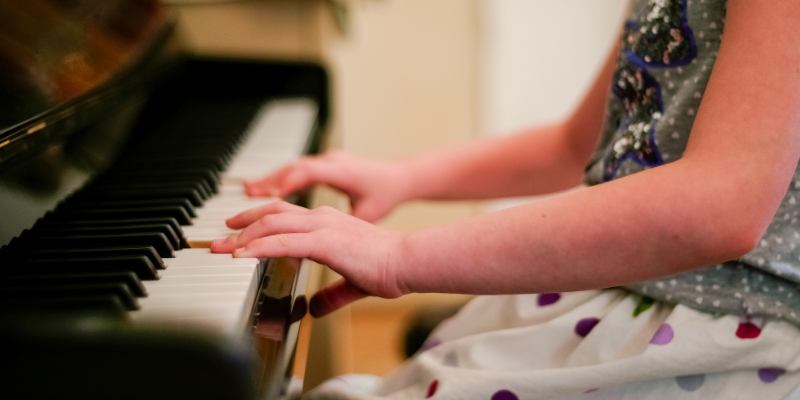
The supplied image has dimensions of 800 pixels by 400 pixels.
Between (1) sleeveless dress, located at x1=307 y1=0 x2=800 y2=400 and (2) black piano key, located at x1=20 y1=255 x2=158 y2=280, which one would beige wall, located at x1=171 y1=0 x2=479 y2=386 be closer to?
(1) sleeveless dress, located at x1=307 y1=0 x2=800 y2=400

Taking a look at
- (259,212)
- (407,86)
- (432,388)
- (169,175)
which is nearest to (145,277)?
(259,212)


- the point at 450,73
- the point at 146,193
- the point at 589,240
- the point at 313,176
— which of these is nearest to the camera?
the point at 589,240

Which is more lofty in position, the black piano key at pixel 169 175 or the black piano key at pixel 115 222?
the black piano key at pixel 169 175

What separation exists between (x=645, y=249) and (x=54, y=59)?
0.62 m

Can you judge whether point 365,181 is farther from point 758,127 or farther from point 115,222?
point 758,127

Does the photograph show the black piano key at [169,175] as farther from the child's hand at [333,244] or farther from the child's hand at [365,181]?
the child's hand at [333,244]

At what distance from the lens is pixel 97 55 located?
100 cm

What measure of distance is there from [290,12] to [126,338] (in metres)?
1.31

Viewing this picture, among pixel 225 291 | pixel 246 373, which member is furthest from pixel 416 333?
pixel 246 373

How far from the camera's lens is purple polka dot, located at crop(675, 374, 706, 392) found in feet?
2.13

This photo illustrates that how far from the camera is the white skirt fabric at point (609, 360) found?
2.09 ft

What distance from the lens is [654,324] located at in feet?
2.26

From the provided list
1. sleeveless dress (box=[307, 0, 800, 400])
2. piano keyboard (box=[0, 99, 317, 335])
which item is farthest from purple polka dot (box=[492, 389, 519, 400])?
piano keyboard (box=[0, 99, 317, 335])

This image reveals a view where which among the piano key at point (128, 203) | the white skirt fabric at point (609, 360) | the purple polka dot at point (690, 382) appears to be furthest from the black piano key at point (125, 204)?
the purple polka dot at point (690, 382)
